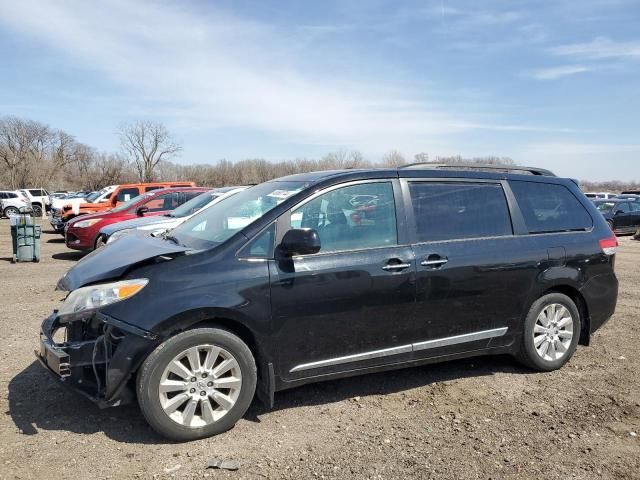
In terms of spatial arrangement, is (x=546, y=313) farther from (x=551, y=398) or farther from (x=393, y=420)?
(x=393, y=420)

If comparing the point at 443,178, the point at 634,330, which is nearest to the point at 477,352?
the point at 443,178

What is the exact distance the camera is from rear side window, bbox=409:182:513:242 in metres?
4.26

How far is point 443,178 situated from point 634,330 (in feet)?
11.4

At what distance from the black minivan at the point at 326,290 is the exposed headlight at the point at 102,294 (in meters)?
0.01

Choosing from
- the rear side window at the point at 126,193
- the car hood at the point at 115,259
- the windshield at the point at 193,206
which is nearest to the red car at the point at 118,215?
the windshield at the point at 193,206

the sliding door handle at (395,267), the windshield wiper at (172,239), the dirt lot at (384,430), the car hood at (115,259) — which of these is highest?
the windshield wiper at (172,239)

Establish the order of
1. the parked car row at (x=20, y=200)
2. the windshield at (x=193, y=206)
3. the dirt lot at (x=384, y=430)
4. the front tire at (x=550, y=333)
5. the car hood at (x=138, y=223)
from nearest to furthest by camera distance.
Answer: the dirt lot at (x=384, y=430)
the front tire at (x=550, y=333)
the car hood at (x=138, y=223)
the windshield at (x=193, y=206)
the parked car row at (x=20, y=200)

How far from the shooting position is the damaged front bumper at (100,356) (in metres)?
3.28

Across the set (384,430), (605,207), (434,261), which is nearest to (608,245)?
(434,261)

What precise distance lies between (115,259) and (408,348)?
2.34 metres

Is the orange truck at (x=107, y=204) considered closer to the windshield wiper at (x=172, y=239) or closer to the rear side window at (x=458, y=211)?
the windshield wiper at (x=172, y=239)

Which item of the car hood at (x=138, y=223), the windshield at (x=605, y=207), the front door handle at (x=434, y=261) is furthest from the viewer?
the windshield at (x=605, y=207)

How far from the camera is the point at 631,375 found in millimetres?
4703

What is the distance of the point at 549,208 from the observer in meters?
4.94
